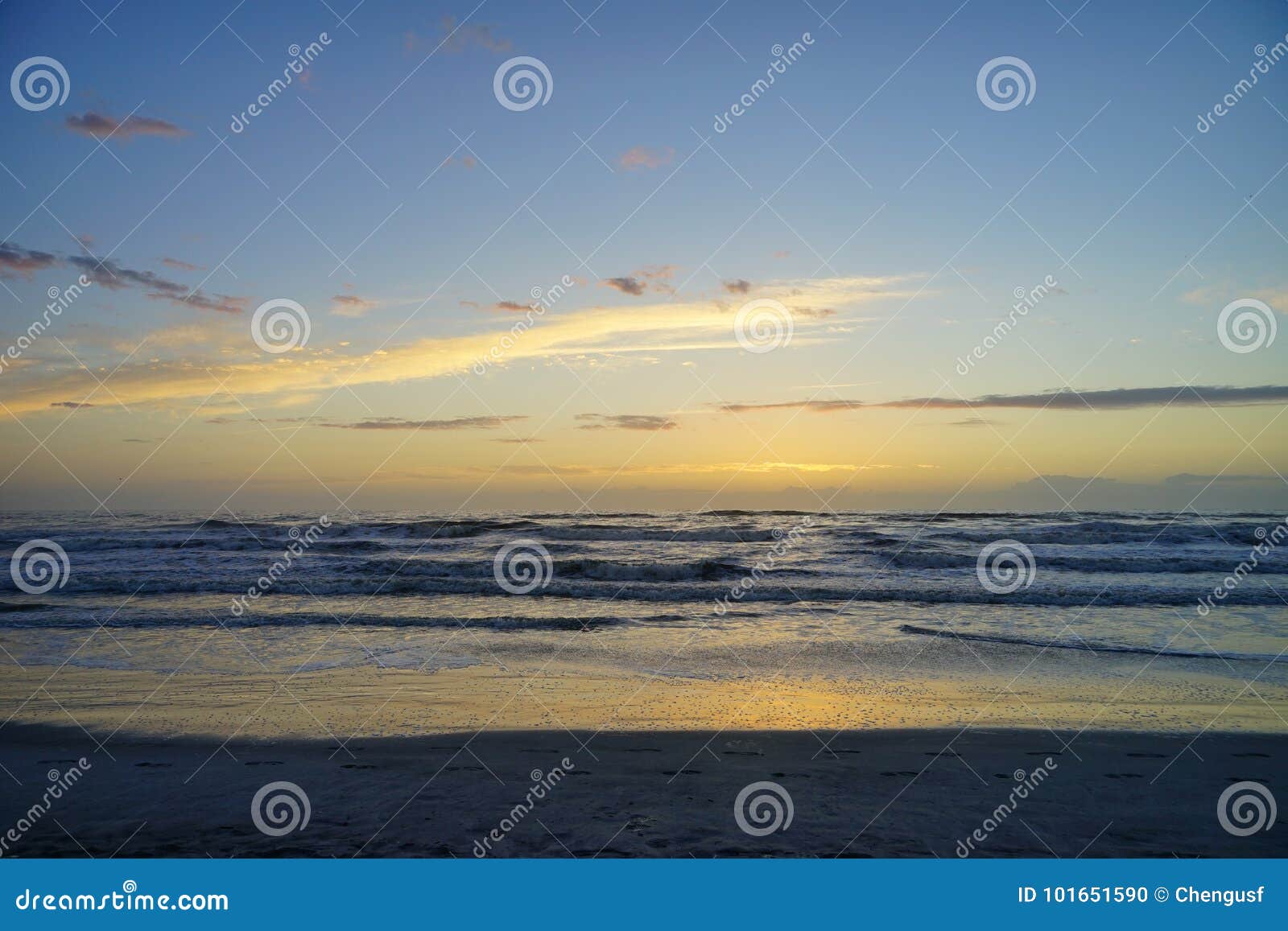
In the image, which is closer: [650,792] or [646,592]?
[650,792]

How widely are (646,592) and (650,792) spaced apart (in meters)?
15.4

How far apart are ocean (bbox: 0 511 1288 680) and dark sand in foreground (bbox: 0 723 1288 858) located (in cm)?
358

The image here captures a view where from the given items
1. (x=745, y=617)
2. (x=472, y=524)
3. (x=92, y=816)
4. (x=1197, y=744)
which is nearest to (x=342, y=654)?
(x=92, y=816)

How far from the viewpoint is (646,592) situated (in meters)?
21.7

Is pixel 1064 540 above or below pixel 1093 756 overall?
above

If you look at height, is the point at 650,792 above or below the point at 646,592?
below

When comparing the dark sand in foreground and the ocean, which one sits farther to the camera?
the ocean

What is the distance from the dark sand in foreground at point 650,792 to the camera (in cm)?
530

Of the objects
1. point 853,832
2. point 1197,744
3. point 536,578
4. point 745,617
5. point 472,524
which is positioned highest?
point 472,524

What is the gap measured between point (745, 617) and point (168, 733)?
1122cm

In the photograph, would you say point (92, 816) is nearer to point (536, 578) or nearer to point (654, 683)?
point (654, 683)

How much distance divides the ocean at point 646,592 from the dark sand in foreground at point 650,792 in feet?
11.8

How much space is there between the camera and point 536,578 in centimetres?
2573

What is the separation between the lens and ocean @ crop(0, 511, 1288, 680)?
41.7 feet
